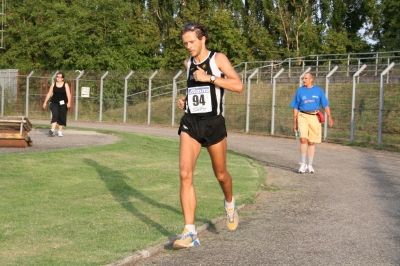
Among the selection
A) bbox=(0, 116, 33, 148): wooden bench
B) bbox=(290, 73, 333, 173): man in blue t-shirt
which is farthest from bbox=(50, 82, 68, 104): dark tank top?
bbox=(290, 73, 333, 173): man in blue t-shirt

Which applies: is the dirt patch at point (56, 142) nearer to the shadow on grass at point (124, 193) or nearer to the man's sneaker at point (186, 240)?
the shadow on grass at point (124, 193)

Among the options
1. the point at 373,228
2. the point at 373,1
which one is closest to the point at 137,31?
the point at 373,1

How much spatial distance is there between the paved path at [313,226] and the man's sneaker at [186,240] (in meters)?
0.08

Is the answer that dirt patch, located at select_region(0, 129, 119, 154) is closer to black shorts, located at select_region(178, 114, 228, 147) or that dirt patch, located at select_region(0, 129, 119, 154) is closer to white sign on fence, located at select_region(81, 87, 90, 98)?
black shorts, located at select_region(178, 114, 228, 147)

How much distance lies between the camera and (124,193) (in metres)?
10.1

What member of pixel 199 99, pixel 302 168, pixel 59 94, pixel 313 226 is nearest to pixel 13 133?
pixel 59 94

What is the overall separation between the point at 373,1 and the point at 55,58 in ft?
73.1

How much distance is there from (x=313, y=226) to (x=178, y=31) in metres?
42.8

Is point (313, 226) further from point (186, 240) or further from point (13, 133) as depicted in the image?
point (13, 133)

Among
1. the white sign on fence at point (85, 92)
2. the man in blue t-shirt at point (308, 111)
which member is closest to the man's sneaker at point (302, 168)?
the man in blue t-shirt at point (308, 111)

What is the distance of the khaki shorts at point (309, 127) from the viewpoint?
551 inches

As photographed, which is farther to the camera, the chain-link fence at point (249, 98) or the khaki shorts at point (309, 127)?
the chain-link fence at point (249, 98)

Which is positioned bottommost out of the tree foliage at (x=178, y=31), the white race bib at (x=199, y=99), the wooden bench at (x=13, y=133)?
the wooden bench at (x=13, y=133)

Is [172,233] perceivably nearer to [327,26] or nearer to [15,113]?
[15,113]
